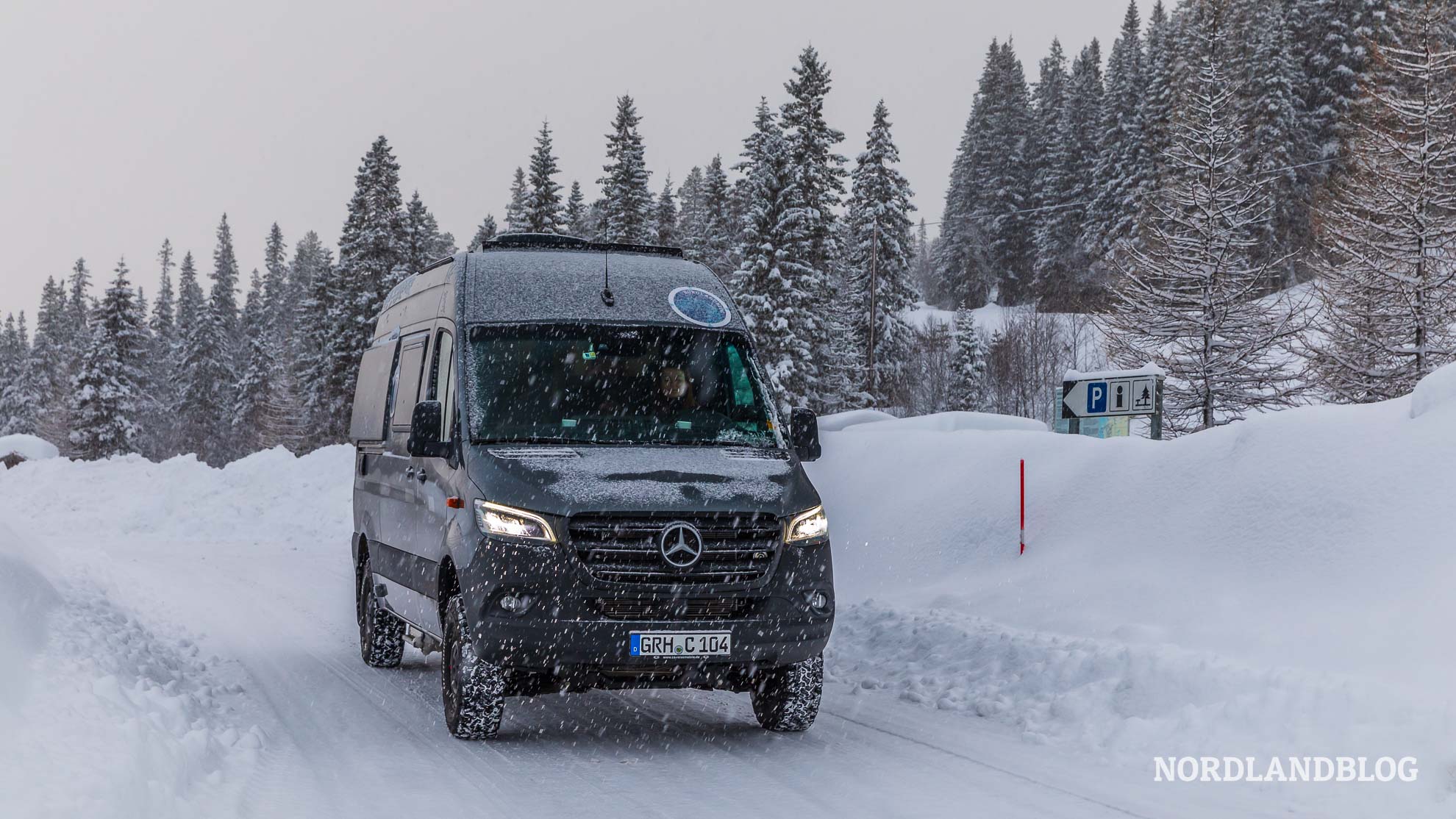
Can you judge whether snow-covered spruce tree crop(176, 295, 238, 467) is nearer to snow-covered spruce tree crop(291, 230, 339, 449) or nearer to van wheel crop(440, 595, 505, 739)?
snow-covered spruce tree crop(291, 230, 339, 449)

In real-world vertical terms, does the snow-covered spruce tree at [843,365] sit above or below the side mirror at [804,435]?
above

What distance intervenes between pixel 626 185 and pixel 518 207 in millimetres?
15723

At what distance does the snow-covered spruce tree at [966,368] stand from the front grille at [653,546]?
58772mm

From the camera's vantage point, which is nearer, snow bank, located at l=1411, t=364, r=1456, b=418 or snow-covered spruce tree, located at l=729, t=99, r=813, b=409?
snow bank, located at l=1411, t=364, r=1456, b=418

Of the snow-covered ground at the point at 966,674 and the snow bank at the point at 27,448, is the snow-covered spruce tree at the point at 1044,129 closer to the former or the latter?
the snow bank at the point at 27,448

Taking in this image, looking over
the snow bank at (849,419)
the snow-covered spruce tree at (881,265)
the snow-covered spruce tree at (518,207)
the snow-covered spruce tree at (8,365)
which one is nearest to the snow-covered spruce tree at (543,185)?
the snow-covered spruce tree at (518,207)

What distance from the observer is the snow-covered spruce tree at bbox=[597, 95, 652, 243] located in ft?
175

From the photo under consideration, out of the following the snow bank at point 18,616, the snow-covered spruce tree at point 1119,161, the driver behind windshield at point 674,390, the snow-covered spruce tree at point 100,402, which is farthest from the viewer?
the snow-covered spruce tree at point 1119,161

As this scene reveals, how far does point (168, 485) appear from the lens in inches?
1050

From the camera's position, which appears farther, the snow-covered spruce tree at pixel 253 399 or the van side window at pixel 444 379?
the snow-covered spruce tree at pixel 253 399

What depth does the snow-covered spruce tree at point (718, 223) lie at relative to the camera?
6669 centimetres

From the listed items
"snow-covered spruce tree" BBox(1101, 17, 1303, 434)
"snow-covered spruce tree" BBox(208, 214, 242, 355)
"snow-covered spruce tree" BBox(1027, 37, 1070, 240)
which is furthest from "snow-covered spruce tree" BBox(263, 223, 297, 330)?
"snow-covered spruce tree" BBox(1101, 17, 1303, 434)

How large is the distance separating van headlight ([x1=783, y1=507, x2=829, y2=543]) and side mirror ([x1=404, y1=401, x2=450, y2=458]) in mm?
1998

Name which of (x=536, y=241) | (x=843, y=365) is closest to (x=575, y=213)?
(x=843, y=365)
